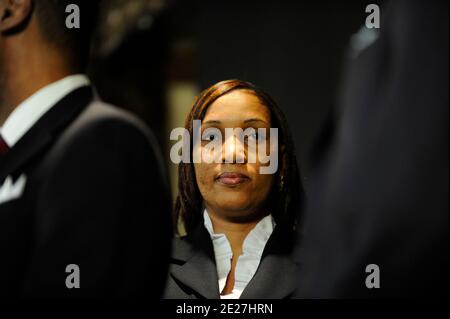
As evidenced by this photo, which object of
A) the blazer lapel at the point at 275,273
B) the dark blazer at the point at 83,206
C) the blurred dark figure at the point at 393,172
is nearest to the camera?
the blurred dark figure at the point at 393,172

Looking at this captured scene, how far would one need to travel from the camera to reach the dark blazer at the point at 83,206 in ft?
3.12

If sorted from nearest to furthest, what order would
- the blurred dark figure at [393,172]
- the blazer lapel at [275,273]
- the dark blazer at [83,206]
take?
the blurred dark figure at [393,172] < the dark blazer at [83,206] < the blazer lapel at [275,273]

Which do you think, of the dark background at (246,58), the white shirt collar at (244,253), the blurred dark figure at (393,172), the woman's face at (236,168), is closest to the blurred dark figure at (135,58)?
the dark background at (246,58)

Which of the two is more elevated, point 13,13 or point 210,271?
point 13,13

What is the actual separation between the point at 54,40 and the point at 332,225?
60cm

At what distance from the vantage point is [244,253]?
1118 mm

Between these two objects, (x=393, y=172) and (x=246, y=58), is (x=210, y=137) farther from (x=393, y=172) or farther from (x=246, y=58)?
(x=393, y=172)

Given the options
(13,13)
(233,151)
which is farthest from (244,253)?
(13,13)

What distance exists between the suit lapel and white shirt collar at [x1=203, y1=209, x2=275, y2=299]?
322 mm

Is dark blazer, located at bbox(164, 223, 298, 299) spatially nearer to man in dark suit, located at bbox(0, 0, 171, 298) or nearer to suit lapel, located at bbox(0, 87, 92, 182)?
man in dark suit, located at bbox(0, 0, 171, 298)

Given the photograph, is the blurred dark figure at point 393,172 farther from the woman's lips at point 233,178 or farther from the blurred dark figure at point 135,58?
the blurred dark figure at point 135,58

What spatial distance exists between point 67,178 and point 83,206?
5cm

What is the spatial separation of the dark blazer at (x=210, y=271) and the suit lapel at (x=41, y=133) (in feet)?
1.01

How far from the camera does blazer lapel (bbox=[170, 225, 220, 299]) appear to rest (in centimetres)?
109
